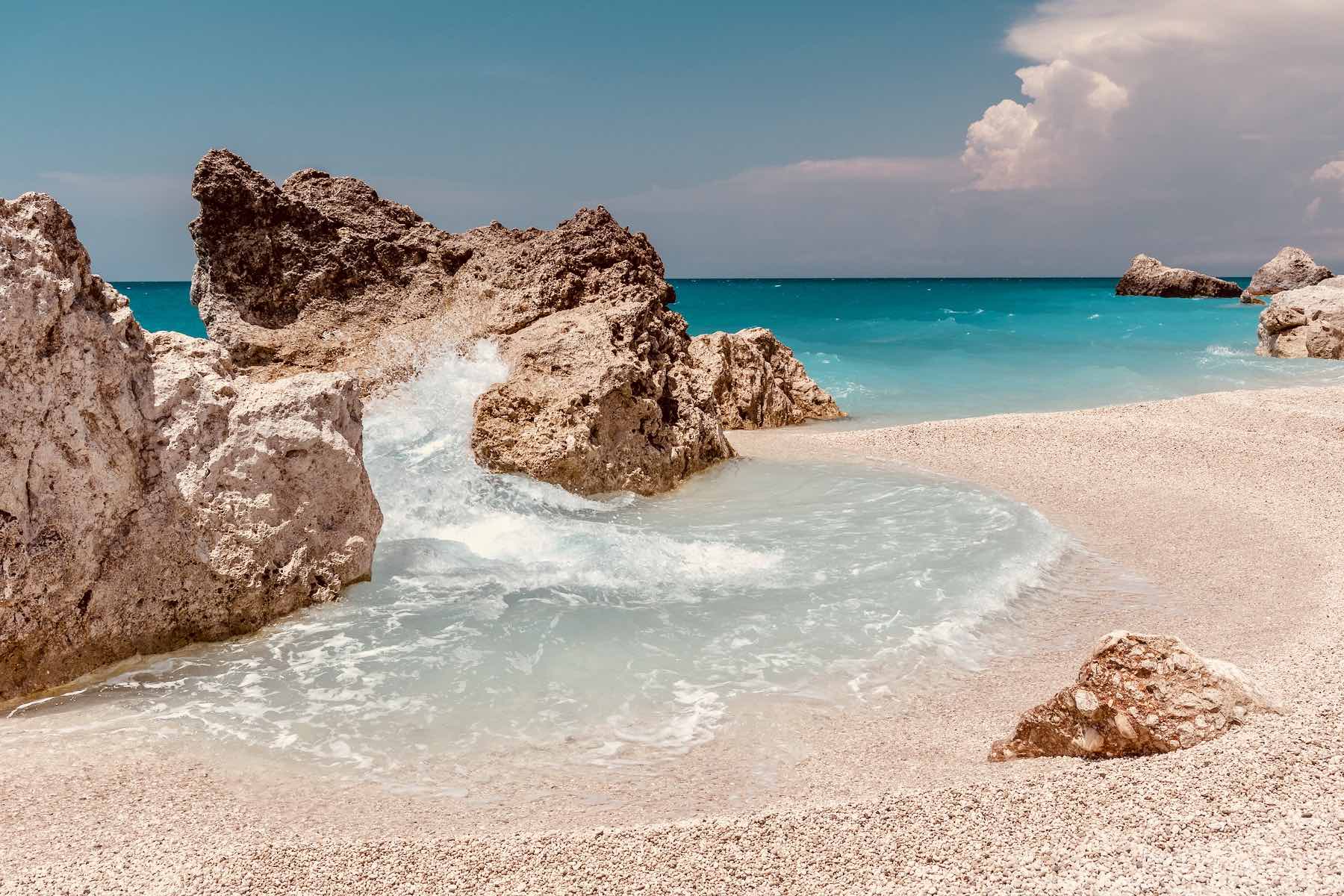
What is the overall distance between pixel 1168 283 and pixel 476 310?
223 ft

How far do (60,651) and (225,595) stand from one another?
0.93 m

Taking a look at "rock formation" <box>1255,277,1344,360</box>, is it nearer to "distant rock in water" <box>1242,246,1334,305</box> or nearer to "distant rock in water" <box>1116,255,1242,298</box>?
"distant rock in water" <box>1242,246,1334,305</box>

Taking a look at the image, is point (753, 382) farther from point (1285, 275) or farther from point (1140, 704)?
point (1285, 275)

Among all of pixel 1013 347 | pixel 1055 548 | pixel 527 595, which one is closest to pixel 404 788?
pixel 527 595

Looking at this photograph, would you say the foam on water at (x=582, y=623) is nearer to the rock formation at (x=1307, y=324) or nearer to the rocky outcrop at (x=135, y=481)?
the rocky outcrop at (x=135, y=481)

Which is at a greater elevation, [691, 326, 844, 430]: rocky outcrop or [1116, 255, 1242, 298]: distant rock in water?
[1116, 255, 1242, 298]: distant rock in water

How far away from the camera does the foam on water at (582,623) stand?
14.7 feet

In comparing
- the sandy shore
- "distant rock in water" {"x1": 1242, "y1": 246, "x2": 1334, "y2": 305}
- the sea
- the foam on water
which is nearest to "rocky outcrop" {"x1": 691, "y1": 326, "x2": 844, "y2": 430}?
the sea

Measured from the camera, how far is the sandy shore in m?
2.79

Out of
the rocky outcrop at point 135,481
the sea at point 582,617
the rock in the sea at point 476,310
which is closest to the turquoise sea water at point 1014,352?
the rock in the sea at point 476,310

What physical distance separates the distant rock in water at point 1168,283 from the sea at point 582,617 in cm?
6391

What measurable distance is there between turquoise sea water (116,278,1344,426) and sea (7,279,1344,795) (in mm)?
7819

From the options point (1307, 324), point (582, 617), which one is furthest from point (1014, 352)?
point (582, 617)

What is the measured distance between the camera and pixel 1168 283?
6531 centimetres
